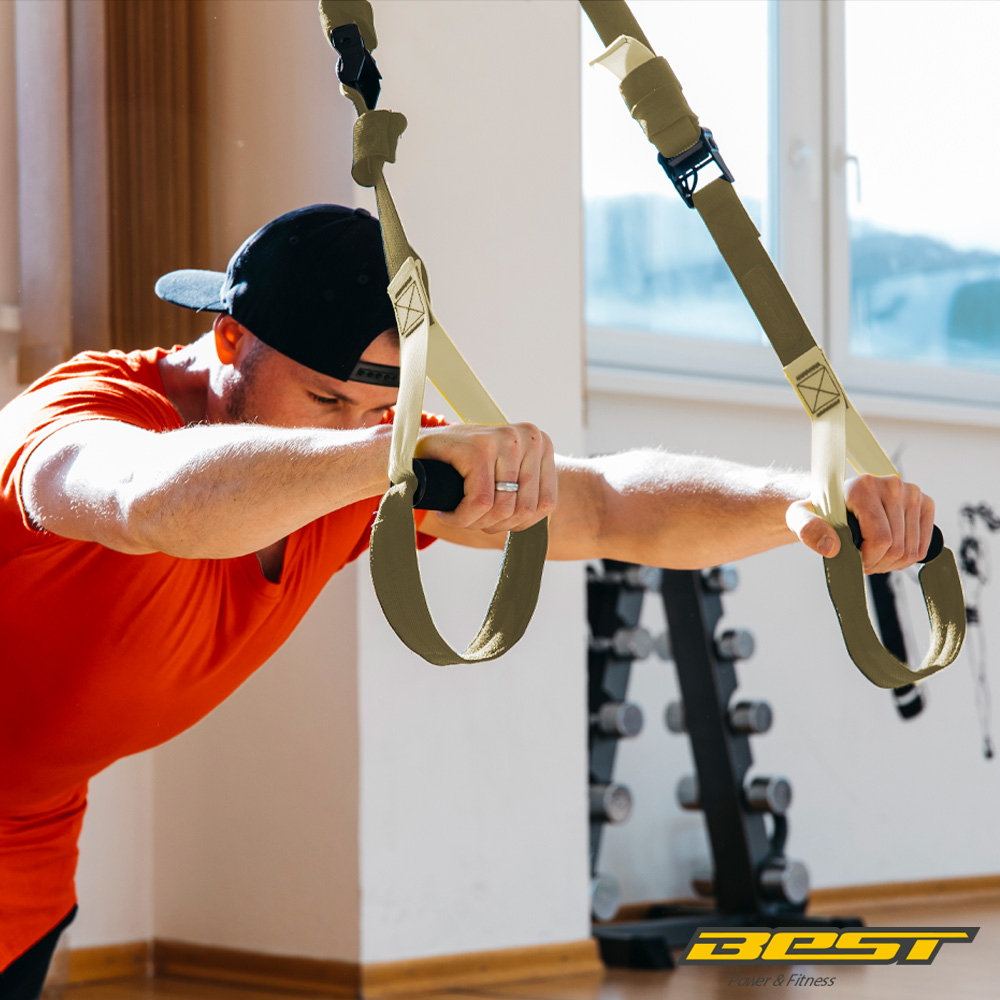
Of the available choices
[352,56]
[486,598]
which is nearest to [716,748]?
[486,598]

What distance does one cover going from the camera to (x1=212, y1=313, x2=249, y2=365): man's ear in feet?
4.64

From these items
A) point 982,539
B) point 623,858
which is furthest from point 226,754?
point 982,539

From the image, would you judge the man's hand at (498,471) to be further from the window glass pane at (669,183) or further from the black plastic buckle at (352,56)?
the window glass pane at (669,183)

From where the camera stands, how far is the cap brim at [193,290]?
146 centimetres

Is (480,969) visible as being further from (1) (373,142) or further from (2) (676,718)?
(1) (373,142)

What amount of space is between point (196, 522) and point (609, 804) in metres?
1.74

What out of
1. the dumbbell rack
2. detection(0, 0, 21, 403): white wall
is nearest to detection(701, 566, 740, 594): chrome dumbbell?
the dumbbell rack

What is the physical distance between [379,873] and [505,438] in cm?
154

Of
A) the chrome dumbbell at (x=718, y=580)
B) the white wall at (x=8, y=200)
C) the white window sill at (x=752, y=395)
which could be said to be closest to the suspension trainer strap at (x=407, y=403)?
the white wall at (x=8, y=200)

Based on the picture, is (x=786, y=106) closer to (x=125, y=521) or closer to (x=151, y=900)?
(x=151, y=900)

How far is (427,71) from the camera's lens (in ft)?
7.82

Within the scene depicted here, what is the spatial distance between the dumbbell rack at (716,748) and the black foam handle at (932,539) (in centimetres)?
154

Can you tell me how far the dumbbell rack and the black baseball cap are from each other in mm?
1390

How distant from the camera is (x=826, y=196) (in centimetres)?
348
